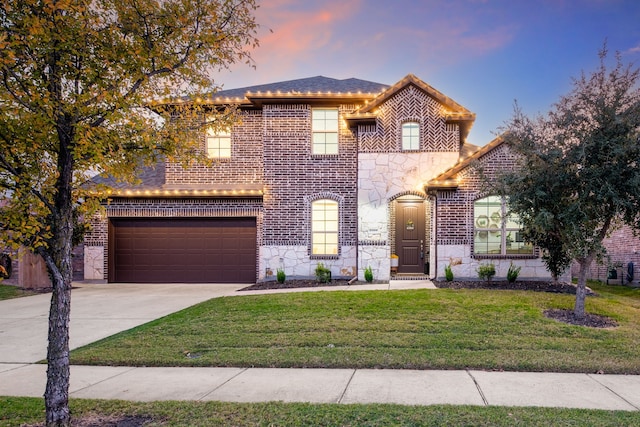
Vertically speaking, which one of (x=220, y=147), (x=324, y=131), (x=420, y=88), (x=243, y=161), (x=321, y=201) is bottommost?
(x=321, y=201)

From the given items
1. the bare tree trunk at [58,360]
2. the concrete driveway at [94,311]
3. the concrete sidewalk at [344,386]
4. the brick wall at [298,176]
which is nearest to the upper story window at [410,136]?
the brick wall at [298,176]

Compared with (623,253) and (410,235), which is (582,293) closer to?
(410,235)

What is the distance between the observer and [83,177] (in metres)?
4.74

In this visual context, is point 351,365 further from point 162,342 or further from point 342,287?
point 342,287

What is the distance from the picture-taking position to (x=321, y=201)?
48.2ft

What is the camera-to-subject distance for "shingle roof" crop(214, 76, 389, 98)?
15650mm

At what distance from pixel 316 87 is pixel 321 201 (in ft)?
15.4

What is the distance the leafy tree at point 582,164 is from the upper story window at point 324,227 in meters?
6.68

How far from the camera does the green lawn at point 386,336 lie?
6.29 meters

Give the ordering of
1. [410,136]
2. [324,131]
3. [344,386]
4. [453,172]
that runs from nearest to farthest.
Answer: [344,386] < [453,172] < [410,136] < [324,131]

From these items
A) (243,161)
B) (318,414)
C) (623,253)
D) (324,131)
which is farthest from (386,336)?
(623,253)

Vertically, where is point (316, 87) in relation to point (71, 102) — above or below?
above

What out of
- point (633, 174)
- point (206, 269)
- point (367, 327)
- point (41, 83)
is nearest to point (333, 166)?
point (206, 269)

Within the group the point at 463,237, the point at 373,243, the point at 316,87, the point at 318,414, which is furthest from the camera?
the point at 316,87
